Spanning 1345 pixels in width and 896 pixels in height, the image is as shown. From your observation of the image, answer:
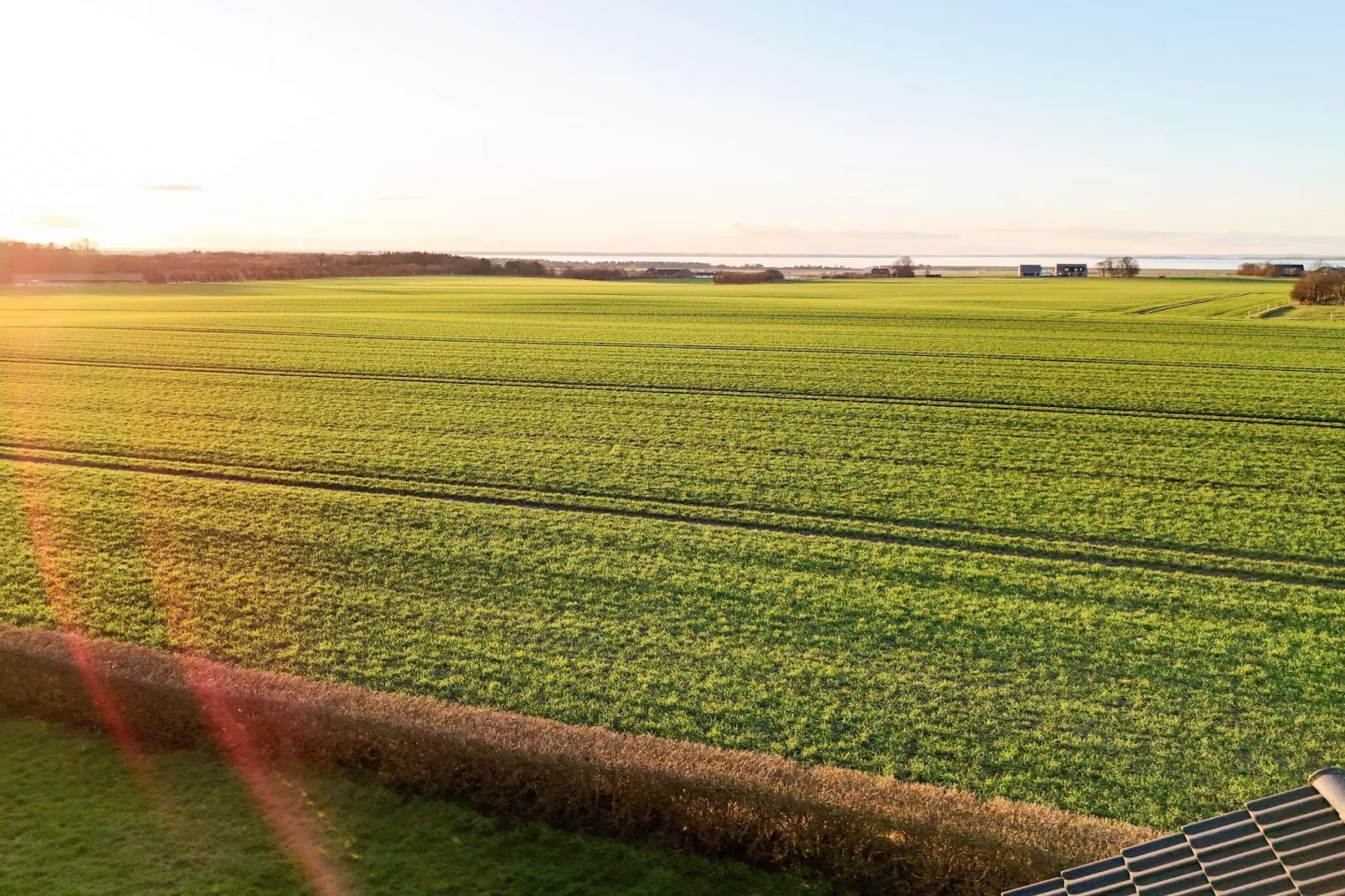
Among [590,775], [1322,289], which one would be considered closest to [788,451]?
[590,775]

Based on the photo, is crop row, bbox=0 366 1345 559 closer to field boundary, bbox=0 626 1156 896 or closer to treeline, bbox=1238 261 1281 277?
field boundary, bbox=0 626 1156 896

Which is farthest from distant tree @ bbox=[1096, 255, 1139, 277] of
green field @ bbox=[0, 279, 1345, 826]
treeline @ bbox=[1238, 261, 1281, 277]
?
green field @ bbox=[0, 279, 1345, 826]

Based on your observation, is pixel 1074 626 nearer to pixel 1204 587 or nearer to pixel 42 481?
pixel 1204 587

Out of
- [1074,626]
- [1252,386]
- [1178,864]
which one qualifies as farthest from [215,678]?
[1252,386]

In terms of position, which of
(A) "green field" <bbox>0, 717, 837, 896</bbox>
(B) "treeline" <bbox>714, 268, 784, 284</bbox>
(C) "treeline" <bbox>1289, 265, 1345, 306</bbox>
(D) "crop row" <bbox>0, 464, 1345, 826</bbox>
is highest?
(B) "treeline" <bbox>714, 268, 784, 284</bbox>

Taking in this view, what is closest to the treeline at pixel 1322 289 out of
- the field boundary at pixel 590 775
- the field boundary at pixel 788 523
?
the field boundary at pixel 788 523

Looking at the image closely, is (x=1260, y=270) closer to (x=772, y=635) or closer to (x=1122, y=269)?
(x=1122, y=269)

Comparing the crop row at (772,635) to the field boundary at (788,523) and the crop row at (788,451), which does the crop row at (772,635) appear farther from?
the crop row at (788,451)
